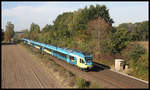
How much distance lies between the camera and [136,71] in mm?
25266

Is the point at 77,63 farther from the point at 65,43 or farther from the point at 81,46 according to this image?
the point at 65,43

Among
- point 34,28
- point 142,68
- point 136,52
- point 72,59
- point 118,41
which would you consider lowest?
point 142,68

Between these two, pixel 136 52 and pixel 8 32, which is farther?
pixel 8 32

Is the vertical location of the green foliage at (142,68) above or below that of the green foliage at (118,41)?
below

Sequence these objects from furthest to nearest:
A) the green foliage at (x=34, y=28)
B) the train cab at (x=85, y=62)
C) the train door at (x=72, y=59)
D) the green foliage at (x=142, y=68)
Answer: the green foliage at (x=34, y=28)
the train door at (x=72, y=59)
the train cab at (x=85, y=62)
the green foliage at (x=142, y=68)

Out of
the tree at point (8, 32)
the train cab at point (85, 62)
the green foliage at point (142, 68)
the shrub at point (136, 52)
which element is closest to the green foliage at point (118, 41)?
the shrub at point (136, 52)

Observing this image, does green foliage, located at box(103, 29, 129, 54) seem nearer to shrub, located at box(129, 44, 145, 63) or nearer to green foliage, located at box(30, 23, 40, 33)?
shrub, located at box(129, 44, 145, 63)

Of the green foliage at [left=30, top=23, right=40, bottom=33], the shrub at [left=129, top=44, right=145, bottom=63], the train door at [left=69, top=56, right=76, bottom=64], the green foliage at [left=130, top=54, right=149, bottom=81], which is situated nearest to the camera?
the green foliage at [left=130, top=54, right=149, bottom=81]

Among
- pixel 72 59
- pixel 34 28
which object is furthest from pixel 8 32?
pixel 72 59

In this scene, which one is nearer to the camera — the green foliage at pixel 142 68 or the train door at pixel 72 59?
the green foliage at pixel 142 68

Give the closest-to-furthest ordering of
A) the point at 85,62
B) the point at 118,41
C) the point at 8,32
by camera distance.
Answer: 1. the point at 85,62
2. the point at 118,41
3. the point at 8,32

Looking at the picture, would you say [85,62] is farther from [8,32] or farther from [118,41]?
[8,32]

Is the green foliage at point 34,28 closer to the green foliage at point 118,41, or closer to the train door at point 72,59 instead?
the green foliage at point 118,41

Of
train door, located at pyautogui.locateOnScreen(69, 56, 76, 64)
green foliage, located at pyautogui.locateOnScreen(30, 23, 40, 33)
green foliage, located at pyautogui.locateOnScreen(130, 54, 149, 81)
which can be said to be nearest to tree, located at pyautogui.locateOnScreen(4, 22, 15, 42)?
green foliage, located at pyautogui.locateOnScreen(30, 23, 40, 33)
